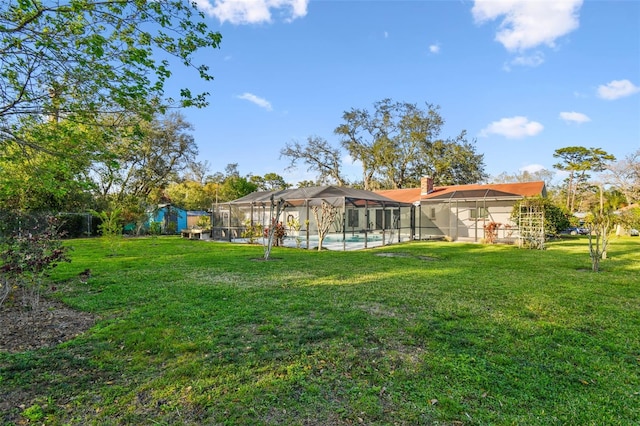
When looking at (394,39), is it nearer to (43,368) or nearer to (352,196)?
(352,196)

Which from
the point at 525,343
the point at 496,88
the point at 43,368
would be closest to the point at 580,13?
the point at 496,88

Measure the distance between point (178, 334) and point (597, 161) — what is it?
39.1 metres

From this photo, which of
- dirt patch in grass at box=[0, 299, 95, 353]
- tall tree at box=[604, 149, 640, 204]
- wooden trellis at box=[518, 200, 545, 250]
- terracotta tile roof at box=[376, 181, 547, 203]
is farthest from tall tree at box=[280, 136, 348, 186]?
dirt patch in grass at box=[0, 299, 95, 353]

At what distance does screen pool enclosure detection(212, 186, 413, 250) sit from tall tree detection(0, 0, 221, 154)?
21.1ft

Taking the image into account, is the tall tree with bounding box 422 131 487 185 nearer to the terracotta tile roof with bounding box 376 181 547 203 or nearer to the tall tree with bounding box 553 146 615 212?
the terracotta tile roof with bounding box 376 181 547 203

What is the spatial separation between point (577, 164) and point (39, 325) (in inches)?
1585

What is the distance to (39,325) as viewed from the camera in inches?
155

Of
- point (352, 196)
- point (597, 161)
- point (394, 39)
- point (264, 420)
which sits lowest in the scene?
point (264, 420)

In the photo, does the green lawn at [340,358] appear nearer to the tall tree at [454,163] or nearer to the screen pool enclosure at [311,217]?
the screen pool enclosure at [311,217]

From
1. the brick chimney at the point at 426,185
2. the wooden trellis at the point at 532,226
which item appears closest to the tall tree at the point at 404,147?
the brick chimney at the point at 426,185

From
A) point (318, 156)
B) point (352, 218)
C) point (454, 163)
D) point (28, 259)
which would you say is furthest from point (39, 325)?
point (454, 163)

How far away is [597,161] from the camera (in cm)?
3086

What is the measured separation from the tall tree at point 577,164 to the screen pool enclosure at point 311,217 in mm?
20574

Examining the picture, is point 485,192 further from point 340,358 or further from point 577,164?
point 577,164
